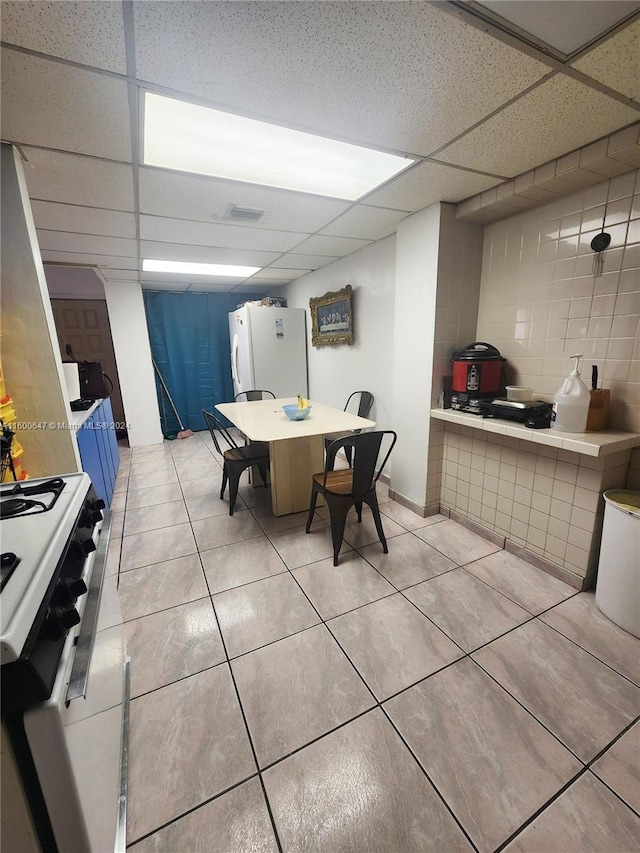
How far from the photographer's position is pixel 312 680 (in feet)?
4.66

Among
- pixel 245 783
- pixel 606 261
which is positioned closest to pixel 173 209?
pixel 606 261

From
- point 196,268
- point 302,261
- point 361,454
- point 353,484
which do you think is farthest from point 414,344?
point 196,268

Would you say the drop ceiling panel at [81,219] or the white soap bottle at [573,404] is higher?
the drop ceiling panel at [81,219]

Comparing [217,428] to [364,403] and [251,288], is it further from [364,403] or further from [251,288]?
[251,288]

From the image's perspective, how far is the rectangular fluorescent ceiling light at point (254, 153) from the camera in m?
1.43

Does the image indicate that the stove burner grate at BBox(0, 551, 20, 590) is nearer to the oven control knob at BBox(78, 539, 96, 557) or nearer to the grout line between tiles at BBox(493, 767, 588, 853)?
the oven control knob at BBox(78, 539, 96, 557)

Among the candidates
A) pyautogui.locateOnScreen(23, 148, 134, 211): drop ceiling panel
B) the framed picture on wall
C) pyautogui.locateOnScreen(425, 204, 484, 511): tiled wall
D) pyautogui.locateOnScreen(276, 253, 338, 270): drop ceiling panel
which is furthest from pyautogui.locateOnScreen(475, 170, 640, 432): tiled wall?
pyautogui.locateOnScreen(23, 148, 134, 211): drop ceiling panel

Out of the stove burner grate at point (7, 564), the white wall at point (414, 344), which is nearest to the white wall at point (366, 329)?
the white wall at point (414, 344)

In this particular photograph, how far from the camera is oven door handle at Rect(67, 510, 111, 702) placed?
26.9 inches

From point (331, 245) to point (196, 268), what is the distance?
168cm

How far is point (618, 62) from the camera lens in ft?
3.71

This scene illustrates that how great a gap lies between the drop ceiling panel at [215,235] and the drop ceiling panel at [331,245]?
0.12 metres

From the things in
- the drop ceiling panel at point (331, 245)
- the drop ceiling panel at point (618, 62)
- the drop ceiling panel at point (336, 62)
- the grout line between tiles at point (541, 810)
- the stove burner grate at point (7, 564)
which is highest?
the drop ceiling panel at point (331, 245)

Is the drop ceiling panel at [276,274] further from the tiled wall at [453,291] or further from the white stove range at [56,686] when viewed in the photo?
the white stove range at [56,686]
